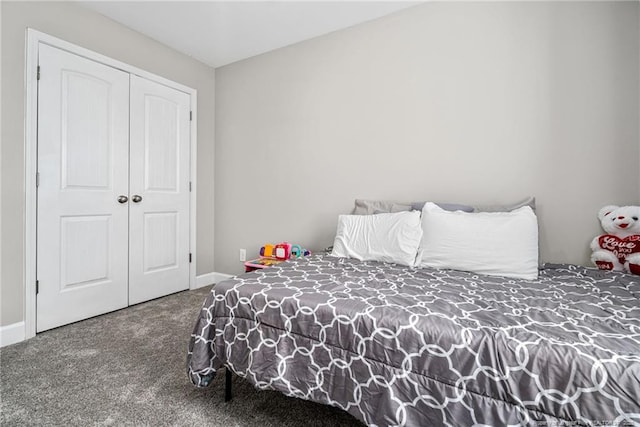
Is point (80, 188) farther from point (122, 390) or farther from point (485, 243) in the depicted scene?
point (485, 243)

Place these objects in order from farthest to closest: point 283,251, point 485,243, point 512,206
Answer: point 283,251 < point 512,206 < point 485,243

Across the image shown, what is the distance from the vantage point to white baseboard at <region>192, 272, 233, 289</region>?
330 cm

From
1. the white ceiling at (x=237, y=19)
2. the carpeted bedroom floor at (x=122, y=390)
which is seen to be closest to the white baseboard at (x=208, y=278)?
the carpeted bedroom floor at (x=122, y=390)

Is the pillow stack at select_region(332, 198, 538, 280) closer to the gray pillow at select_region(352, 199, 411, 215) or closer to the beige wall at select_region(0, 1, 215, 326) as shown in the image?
the gray pillow at select_region(352, 199, 411, 215)

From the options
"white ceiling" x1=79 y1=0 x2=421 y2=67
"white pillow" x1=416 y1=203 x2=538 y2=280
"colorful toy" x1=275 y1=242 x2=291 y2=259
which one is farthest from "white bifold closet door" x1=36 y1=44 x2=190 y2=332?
"white pillow" x1=416 y1=203 x2=538 y2=280

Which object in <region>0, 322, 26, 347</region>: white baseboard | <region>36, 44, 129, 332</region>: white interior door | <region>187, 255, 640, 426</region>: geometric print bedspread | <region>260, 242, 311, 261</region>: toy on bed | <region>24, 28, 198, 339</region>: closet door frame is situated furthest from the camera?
<region>260, 242, 311, 261</region>: toy on bed

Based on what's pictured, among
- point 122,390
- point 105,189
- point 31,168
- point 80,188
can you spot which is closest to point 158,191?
point 105,189

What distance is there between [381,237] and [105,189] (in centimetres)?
223

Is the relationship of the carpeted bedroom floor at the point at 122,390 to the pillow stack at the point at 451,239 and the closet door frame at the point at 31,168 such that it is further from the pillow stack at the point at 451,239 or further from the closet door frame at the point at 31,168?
the pillow stack at the point at 451,239

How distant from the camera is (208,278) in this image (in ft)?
11.2

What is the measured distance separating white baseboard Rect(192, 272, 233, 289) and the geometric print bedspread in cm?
203

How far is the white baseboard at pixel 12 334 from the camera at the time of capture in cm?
195

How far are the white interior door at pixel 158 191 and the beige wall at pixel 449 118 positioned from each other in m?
0.56

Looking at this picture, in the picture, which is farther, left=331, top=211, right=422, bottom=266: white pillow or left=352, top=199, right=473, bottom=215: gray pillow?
left=352, top=199, right=473, bottom=215: gray pillow
